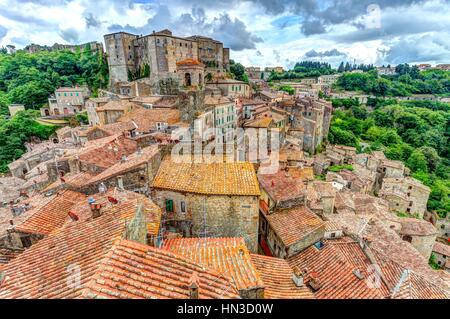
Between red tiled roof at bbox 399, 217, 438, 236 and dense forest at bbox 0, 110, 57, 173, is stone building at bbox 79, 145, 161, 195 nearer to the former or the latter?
red tiled roof at bbox 399, 217, 438, 236

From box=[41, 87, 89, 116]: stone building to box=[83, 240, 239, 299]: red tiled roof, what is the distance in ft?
202

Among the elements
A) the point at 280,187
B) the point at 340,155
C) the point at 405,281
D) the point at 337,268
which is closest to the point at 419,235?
the point at 405,281

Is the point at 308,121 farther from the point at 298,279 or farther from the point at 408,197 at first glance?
the point at 298,279

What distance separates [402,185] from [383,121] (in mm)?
44832

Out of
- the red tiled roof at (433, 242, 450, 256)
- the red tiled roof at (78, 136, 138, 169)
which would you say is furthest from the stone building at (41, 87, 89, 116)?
the red tiled roof at (433, 242, 450, 256)

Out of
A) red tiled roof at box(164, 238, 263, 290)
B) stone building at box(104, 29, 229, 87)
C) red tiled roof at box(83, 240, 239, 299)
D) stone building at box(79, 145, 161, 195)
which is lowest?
red tiled roof at box(164, 238, 263, 290)

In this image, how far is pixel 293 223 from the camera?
46.2 feet

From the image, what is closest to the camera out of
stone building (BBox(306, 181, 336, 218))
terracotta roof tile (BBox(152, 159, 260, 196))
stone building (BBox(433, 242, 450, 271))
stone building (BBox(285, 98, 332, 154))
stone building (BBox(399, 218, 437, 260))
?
terracotta roof tile (BBox(152, 159, 260, 196))

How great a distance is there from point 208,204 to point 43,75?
7286cm

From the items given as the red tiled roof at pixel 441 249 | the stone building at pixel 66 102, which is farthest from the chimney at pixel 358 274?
the stone building at pixel 66 102

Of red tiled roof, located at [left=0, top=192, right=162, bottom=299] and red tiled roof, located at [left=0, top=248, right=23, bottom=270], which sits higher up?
red tiled roof, located at [left=0, top=192, right=162, bottom=299]

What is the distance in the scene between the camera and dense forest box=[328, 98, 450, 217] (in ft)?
171

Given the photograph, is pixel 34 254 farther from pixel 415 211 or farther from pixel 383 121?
pixel 383 121

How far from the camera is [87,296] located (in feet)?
12.3
